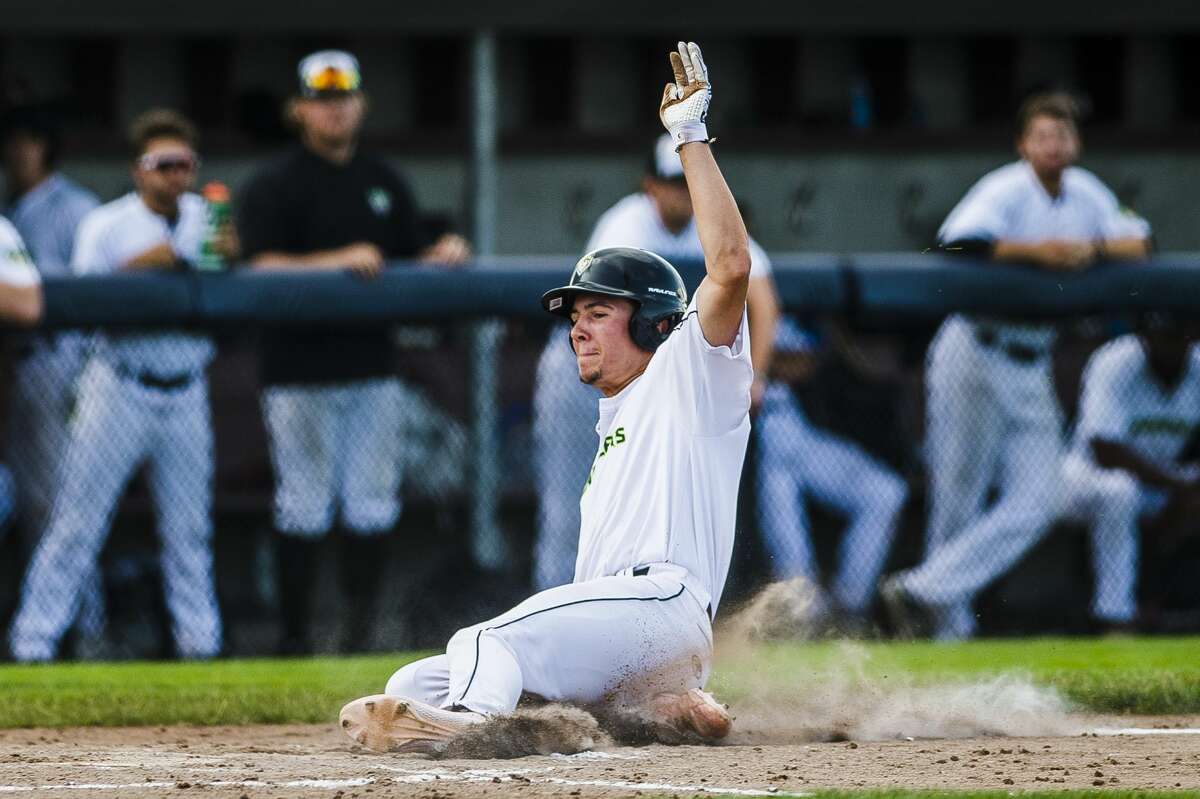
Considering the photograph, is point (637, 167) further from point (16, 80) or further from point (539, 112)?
point (16, 80)

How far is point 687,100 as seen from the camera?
17.9 feet

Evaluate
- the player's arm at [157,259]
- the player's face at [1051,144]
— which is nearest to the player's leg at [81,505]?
the player's arm at [157,259]

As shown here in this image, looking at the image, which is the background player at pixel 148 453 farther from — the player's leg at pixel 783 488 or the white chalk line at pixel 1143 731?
the white chalk line at pixel 1143 731

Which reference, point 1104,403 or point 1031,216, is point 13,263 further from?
point 1104,403

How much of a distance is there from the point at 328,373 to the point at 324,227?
676 millimetres

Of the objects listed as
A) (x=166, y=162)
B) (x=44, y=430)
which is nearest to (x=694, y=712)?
(x=44, y=430)

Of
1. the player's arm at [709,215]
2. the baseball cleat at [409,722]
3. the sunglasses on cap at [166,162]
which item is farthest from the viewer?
the sunglasses on cap at [166,162]

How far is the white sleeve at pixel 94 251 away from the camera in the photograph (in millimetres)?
8656

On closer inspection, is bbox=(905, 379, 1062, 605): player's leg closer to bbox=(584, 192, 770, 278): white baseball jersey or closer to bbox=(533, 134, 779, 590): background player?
bbox=(533, 134, 779, 590): background player

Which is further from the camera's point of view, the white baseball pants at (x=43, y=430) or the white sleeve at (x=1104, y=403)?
the white sleeve at (x=1104, y=403)

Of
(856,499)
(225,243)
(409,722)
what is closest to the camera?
(409,722)

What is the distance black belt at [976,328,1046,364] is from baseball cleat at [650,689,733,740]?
3.80m

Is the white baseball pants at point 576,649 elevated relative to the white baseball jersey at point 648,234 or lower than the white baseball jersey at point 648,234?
lower

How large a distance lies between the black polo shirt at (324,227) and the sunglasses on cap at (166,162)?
29 cm
